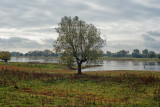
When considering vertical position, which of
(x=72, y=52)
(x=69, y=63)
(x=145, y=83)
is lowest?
(x=145, y=83)

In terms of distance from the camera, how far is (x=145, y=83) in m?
27.8

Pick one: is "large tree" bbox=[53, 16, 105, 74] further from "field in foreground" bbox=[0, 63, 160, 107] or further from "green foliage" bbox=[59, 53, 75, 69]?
"field in foreground" bbox=[0, 63, 160, 107]

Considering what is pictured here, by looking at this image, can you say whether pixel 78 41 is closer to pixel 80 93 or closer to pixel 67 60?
pixel 67 60

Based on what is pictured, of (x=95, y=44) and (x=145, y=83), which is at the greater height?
(x=95, y=44)

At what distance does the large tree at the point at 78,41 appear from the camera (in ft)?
128

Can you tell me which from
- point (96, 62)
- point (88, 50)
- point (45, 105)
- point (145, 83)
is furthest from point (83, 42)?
point (45, 105)

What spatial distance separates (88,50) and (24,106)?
86.4 feet

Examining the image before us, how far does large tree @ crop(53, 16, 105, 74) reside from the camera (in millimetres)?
39062

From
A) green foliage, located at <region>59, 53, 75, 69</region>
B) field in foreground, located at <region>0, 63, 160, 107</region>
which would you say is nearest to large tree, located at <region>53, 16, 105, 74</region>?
green foliage, located at <region>59, 53, 75, 69</region>

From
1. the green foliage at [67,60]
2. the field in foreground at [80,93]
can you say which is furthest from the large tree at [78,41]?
the field in foreground at [80,93]

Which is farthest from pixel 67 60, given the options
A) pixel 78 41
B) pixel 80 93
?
pixel 80 93

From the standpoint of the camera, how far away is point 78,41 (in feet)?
129

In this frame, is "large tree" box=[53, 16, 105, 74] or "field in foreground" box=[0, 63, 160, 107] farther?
"large tree" box=[53, 16, 105, 74]

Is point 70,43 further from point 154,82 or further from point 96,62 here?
point 154,82
